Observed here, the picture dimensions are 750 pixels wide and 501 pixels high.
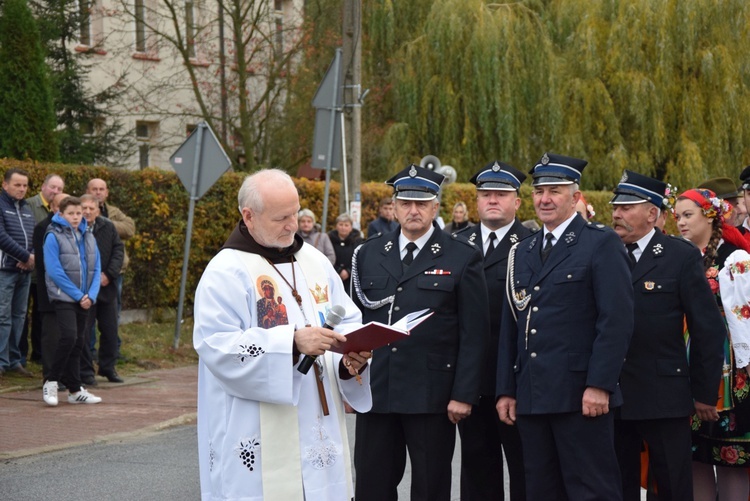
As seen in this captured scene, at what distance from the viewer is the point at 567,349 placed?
5520mm

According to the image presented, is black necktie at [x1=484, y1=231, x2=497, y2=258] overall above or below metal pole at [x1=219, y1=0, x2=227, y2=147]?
below

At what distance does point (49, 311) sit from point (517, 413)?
22.1 ft

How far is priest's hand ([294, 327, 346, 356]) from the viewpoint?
14.5ft

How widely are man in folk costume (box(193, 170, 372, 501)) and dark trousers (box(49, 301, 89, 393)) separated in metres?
6.41

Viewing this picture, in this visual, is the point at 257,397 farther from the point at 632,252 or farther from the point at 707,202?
the point at 707,202

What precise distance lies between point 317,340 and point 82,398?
7186 millimetres

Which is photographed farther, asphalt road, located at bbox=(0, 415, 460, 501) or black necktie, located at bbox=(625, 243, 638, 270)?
asphalt road, located at bbox=(0, 415, 460, 501)

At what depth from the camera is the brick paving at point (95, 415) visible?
9.34m

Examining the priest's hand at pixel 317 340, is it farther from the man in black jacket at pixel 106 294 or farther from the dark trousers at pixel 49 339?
the man in black jacket at pixel 106 294

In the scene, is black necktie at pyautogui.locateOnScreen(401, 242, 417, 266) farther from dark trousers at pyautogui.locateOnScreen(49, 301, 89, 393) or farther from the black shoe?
the black shoe

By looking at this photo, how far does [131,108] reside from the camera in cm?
2577

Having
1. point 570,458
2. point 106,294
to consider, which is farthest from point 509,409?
point 106,294

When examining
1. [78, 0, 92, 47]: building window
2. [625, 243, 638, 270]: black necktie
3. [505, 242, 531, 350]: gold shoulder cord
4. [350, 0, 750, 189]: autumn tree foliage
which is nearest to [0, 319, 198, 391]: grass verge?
[505, 242, 531, 350]: gold shoulder cord

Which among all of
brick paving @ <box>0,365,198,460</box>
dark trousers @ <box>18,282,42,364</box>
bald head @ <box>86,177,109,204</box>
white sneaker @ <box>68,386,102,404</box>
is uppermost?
bald head @ <box>86,177,109,204</box>
